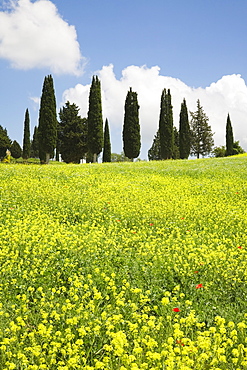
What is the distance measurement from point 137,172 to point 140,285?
51.0 ft

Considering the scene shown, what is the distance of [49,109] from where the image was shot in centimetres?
3600

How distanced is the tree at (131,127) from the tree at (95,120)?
14.7ft

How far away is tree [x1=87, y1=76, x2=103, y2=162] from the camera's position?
37.5m

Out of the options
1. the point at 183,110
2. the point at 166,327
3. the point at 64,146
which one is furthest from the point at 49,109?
the point at 166,327

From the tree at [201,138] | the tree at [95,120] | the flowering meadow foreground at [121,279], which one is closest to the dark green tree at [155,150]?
the tree at [201,138]

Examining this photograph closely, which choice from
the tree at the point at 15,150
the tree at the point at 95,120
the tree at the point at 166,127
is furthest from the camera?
the tree at the point at 15,150

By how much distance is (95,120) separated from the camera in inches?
1485

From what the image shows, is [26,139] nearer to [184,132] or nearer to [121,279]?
[184,132]

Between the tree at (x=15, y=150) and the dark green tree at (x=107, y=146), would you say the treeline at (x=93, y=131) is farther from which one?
the tree at (x=15, y=150)

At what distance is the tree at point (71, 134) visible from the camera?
47.3 m

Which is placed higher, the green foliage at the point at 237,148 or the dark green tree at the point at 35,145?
the dark green tree at the point at 35,145

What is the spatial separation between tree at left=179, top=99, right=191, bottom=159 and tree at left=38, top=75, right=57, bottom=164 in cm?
2129

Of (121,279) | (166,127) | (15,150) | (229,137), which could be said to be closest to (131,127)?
(166,127)

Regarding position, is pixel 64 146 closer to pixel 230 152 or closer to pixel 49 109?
pixel 49 109
